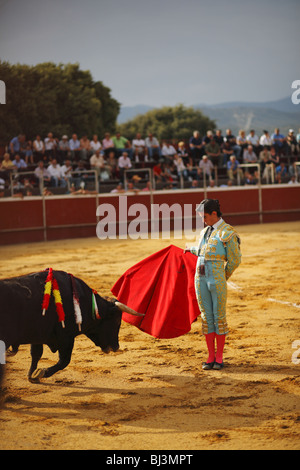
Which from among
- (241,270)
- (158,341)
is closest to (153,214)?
(241,270)

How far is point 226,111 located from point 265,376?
125 meters

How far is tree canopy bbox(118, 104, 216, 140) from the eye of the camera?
55438mm

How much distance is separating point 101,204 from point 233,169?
12.3 feet

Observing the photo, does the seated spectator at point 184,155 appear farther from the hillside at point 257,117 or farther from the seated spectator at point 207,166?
the hillside at point 257,117

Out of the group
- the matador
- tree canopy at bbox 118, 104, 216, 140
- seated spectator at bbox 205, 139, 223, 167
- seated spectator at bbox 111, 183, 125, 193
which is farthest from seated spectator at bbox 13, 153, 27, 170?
tree canopy at bbox 118, 104, 216, 140

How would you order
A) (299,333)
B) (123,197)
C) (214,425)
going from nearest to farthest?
(214,425)
(299,333)
(123,197)

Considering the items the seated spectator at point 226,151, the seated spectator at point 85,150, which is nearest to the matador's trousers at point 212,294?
the seated spectator at point 85,150

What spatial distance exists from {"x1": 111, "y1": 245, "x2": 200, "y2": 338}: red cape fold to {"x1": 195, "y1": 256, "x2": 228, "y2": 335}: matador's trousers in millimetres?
274

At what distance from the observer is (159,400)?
161 inches

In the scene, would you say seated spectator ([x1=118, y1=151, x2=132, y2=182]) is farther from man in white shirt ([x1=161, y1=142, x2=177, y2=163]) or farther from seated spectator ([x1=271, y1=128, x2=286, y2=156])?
seated spectator ([x1=271, y1=128, x2=286, y2=156])

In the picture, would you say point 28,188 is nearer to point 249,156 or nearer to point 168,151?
point 168,151

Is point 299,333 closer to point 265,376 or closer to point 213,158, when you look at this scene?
point 265,376

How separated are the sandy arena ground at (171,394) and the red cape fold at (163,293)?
0.27 m

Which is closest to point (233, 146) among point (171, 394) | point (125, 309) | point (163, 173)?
point (163, 173)
